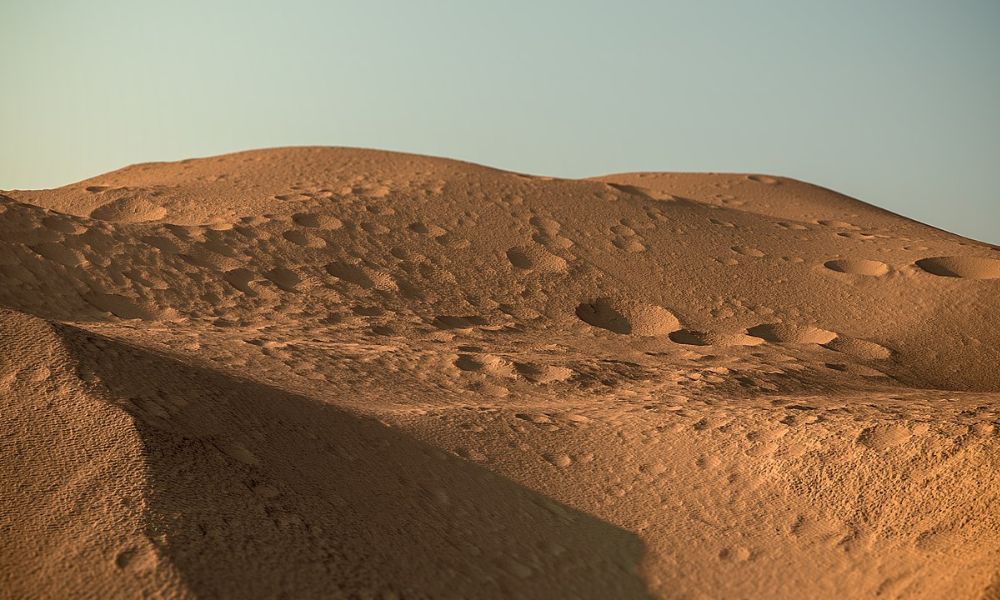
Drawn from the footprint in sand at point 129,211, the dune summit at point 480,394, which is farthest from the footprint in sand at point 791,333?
the footprint in sand at point 129,211

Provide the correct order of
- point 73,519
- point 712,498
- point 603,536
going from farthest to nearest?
point 712,498 → point 603,536 → point 73,519

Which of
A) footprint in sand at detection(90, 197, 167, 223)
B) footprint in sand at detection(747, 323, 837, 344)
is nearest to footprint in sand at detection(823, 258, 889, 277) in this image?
footprint in sand at detection(747, 323, 837, 344)

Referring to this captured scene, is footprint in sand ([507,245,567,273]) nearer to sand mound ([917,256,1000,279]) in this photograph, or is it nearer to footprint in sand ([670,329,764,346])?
footprint in sand ([670,329,764,346])

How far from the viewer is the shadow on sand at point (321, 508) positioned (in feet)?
8.90

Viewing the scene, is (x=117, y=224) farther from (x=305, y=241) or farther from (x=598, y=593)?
(x=598, y=593)

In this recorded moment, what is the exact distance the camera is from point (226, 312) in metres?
6.20

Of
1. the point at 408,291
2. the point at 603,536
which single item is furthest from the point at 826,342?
the point at 603,536

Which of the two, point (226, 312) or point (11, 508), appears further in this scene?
point (226, 312)

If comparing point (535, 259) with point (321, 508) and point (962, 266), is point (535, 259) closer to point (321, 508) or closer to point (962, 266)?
point (962, 266)

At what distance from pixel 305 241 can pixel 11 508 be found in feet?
15.3

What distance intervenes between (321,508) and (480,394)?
200 centimetres

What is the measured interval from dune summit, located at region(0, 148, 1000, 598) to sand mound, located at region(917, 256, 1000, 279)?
3 centimetres

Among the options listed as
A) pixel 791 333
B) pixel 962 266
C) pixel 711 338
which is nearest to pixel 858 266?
pixel 962 266

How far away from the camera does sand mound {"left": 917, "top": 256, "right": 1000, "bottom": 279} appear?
782cm
